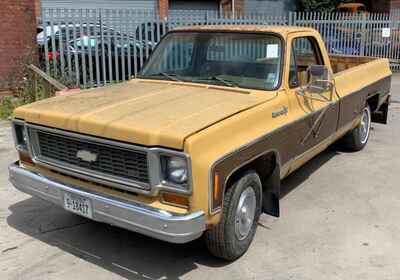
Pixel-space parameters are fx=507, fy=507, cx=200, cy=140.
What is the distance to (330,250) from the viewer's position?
14.3 feet

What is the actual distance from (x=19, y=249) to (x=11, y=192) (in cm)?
151

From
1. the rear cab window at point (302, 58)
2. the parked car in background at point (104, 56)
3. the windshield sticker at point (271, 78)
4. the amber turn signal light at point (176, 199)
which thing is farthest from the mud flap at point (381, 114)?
the parked car in background at point (104, 56)

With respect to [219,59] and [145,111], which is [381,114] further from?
[145,111]

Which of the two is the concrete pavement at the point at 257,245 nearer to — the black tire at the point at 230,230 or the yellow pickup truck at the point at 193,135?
the black tire at the point at 230,230

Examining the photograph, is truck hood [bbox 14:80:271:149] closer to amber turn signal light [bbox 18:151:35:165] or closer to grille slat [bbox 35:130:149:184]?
grille slat [bbox 35:130:149:184]

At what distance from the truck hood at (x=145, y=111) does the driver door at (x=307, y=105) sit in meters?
0.55

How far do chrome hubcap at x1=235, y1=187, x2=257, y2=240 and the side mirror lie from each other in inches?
54.4

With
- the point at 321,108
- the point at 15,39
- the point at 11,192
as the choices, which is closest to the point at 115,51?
the point at 15,39

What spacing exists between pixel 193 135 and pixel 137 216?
2.28 ft

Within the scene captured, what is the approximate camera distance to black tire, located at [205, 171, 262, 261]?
3.85 meters

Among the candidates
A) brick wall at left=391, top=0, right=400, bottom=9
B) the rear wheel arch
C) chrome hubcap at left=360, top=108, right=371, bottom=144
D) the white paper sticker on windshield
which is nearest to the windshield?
the white paper sticker on windshield

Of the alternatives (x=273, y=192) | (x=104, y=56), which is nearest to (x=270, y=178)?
(x=273, y=192)

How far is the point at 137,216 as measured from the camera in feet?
11.7

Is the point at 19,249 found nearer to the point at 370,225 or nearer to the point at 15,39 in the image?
the point at 370,225
